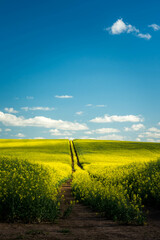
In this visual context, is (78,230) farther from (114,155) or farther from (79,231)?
(114,155)

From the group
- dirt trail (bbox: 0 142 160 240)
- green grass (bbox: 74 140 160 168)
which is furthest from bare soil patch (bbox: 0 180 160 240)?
green grass (bbox: 74 140 160 168)

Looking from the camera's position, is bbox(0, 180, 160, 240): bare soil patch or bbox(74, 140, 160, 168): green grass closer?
bbox(0, 180, 160, 240): bare soil patch

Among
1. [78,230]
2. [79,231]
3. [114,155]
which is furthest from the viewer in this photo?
[114,155]

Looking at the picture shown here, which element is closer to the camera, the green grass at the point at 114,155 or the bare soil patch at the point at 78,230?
the bare soil patch at the point at 78,230

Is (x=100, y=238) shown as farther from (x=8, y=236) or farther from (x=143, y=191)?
(x=143, y=191)

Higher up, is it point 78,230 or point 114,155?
point 78,230

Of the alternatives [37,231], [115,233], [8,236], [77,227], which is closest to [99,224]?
[77,227]

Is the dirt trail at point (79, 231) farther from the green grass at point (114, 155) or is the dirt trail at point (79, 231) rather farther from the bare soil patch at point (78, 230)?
the green grass at point (114, 155)

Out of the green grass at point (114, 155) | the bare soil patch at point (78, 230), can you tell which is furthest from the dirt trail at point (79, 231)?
the green grass at point (114, 155)

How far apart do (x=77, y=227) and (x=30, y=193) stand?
8.87 ft

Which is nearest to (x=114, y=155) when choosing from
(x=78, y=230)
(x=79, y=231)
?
(x=78, y=230)

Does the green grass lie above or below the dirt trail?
below

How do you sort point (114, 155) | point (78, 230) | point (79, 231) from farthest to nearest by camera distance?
point (114, 155) < point (78, 230) < point (79, 231)

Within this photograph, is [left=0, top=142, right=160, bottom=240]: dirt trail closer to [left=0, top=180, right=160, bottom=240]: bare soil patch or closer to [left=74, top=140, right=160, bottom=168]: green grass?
[left=0, top=180, right=160, bottom=240]: bare soil patch
